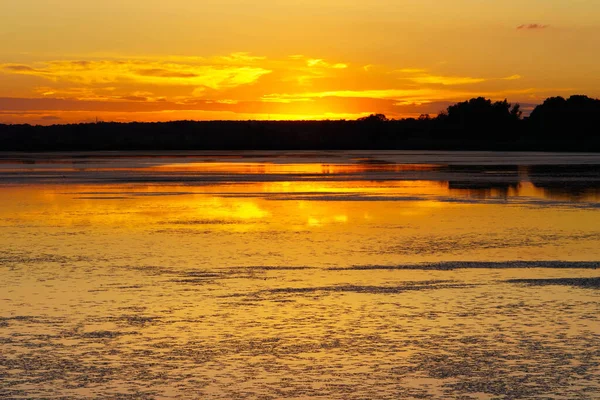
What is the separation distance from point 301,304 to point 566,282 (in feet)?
12.6

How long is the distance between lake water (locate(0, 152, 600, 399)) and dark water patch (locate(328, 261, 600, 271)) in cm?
3

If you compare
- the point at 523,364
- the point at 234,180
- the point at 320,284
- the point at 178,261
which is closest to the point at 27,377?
the point at 523,364

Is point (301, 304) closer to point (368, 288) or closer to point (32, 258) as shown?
point (368, 288)

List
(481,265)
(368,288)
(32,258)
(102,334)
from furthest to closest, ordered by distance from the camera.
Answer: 1. (32,258)
2. (481,265)
3. (368,288)
4. (102,334)

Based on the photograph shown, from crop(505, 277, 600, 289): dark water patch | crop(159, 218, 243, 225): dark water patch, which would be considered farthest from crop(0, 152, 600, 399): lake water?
crop(159, 218, 243, 225): dark water patch

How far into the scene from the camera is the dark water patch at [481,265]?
572 inches

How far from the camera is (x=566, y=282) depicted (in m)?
13.1

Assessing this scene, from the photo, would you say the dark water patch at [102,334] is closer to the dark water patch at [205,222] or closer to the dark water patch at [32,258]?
the dark water patch at [32,258]

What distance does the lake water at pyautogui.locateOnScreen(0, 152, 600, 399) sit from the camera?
8.42 m

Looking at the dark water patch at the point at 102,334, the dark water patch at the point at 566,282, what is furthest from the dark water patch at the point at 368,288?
the dark water patch at the point at 102,334

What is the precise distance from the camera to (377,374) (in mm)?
8570

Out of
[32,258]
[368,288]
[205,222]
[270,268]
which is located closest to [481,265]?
[368,288]

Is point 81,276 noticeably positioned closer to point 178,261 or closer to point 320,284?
point 178,261

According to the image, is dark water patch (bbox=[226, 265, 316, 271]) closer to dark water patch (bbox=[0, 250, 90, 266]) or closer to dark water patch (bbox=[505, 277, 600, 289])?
dark water patch (bbox=[0, 250, 90, 266])
